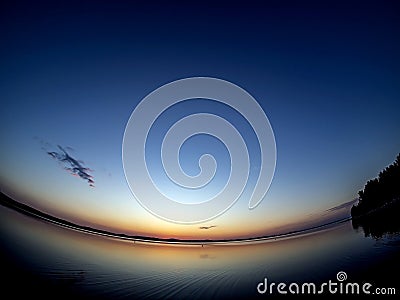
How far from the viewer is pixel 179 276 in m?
12.5

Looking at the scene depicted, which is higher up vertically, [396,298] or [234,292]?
[396,298]

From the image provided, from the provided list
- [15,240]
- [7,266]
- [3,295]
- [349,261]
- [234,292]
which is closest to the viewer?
[3,295]

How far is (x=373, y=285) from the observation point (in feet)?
20.8

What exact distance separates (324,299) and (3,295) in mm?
9044

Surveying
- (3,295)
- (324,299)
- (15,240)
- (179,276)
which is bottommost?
(179,276)

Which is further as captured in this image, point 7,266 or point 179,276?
point 179,276

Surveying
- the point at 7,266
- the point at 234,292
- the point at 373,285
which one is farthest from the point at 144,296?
the point at 373,285

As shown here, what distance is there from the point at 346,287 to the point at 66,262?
13.2m

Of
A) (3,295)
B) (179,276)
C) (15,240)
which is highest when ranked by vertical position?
Answer: (15,240)

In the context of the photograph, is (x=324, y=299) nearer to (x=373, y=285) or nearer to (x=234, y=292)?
(x=373, y=285)

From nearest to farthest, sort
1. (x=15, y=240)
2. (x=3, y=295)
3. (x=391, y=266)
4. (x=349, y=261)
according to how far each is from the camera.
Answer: (x=3, y=295)
(x=391, y=266)
(x=349, y=261)
(x=15, y=240)

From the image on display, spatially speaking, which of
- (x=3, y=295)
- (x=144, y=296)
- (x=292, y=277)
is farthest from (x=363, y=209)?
(x=3, y=295)

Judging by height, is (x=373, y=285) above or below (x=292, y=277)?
above

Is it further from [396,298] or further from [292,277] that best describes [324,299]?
[292,277]
